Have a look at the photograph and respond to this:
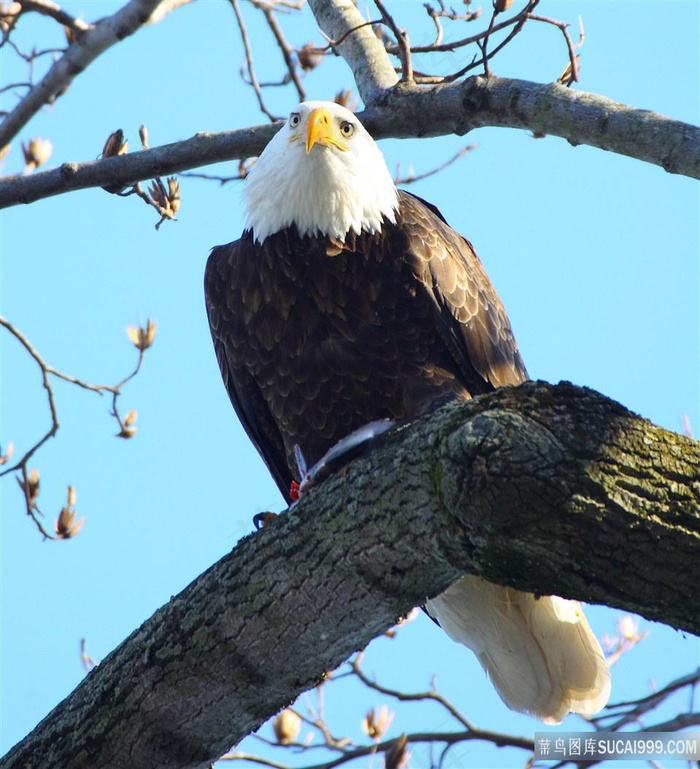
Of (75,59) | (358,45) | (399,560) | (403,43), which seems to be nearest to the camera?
(399,560)

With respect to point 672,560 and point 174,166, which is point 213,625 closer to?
point 672,560

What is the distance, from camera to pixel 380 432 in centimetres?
355

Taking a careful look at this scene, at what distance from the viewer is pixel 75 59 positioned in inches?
170

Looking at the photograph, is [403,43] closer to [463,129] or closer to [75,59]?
[463,129]

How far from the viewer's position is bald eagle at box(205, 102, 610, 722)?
3908mm

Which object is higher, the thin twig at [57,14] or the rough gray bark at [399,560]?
the thin twig at [57,14]

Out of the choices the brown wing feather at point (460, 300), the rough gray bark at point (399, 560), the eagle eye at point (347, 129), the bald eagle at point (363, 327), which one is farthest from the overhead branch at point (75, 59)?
the rough gray bark at point (399, 560)

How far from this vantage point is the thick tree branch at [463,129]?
9.85ft

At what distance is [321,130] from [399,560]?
6.52 ft

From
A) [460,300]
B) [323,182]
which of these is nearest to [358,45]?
[323,182]

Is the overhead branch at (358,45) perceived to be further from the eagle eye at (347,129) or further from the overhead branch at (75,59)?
the overhead branch at (75,59)

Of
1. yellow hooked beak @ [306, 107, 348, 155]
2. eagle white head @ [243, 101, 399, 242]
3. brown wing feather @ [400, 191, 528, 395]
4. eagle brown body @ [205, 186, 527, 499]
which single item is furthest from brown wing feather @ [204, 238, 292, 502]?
brown wing feather @ [400, 191, 528, 395]

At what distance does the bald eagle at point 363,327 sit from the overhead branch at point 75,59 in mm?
697

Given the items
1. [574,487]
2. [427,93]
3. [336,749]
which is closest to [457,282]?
[427,93]
